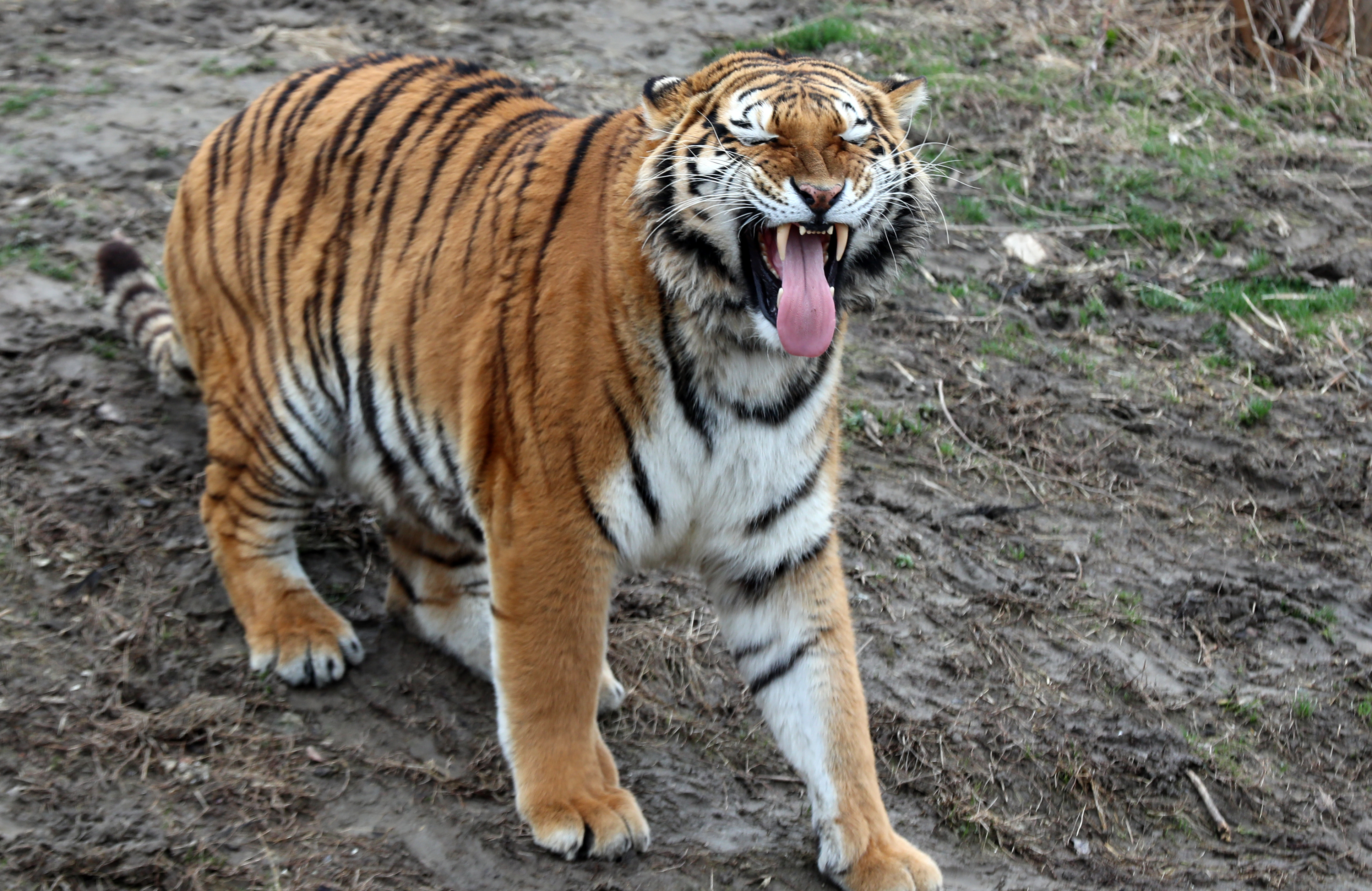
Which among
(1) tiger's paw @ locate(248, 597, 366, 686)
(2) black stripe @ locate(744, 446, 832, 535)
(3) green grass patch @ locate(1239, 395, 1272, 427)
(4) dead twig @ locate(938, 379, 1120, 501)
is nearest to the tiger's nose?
(2) black stripe @ locate(744, 446, 832, 535)

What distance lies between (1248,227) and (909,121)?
364 centimetres

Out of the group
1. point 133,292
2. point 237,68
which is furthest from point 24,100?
point 133,292

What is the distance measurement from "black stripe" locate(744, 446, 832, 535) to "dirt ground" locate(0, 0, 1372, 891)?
834 millimetres

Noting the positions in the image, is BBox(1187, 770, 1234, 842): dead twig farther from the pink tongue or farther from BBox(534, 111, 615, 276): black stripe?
BBox(534, 111, 615, 276): black stripe

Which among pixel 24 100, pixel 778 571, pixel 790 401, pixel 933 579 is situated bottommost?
pixel 933 579

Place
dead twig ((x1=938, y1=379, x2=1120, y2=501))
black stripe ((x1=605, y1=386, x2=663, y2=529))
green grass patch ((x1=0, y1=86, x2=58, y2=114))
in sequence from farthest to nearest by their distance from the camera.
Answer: green grass patch ((x1=0, y1=86, x2=58, y2=114)) < dead twig ((x1=938, y1=379, x2=1120, y2=501)) < black stripe ((x1=605, y1=386, x2=663, y2=529))

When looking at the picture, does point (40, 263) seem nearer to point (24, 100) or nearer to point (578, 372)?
point (24, 100)

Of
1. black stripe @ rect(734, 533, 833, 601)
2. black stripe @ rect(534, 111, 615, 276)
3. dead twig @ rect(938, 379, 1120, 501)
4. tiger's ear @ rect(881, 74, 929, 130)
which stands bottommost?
dead twig @ rect(938, 379, 1120, 501)

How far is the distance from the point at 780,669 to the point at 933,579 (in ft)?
4.18

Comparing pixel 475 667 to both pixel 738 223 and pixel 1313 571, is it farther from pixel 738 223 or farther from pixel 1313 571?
pixel 1313 571

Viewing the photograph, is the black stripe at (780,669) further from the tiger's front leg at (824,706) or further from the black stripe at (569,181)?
the black stripe at (569,181)

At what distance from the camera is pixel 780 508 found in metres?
2.85

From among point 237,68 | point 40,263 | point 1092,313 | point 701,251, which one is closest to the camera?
point 701,251

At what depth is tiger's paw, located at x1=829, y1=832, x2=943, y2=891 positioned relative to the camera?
2834 mm
